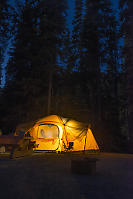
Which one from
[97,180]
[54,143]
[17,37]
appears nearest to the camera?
[97,180]

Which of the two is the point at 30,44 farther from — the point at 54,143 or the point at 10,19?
the point at 54,143

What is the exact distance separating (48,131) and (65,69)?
1083 centimetres

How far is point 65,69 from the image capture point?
23.2 meters

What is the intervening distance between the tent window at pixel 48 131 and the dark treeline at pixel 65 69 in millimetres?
5343

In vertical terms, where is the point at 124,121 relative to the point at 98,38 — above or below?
below

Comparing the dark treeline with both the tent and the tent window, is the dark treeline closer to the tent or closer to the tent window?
the tent window

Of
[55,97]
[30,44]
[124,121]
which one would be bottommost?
[124,121]

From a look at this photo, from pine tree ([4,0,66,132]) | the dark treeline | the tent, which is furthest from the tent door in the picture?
pine tree ([4,0,66,132])

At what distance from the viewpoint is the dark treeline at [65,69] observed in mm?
20953

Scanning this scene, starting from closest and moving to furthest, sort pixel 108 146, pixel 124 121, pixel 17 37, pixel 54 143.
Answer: pixel 54 143 < pixel 108 146 < pixel 17 37 < pixel 124 121

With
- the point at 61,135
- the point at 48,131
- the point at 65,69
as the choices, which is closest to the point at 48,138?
the point at 48,131

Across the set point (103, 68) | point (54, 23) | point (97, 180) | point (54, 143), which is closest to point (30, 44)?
point (54, 23)

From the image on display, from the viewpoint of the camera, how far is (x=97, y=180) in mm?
5660

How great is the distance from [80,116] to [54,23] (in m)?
9.98
